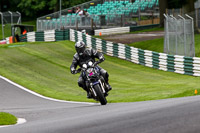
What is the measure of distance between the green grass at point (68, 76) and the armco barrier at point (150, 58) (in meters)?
0.41

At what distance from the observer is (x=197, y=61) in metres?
21.4

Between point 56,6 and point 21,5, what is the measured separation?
6.69 metres

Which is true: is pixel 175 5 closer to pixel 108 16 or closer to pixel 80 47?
pixel 108 16

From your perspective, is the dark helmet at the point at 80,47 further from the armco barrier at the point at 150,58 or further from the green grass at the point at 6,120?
the armco barrier at the point at 150,58

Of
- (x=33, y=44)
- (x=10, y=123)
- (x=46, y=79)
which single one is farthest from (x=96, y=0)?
(x=10, y=123)

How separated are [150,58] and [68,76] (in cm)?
532

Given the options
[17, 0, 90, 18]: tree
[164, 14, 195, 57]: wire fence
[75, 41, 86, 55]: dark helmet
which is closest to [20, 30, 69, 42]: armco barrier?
[164, 14, 195, 57]: wire fence

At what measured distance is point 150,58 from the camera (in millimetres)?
25641

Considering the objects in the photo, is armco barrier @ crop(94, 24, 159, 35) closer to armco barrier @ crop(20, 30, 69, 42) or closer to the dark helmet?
armco barrier @ crop(20, 30, 69, 42)

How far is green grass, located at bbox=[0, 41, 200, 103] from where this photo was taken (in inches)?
633

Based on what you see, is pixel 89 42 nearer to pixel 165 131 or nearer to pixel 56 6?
pixel 165 131

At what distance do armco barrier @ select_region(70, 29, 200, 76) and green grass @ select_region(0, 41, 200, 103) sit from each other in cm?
41

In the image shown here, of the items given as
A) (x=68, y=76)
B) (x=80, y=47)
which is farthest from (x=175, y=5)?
(x=80, y=47)

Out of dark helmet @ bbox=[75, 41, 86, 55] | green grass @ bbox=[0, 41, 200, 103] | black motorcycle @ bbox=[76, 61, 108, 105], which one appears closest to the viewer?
black motorcycle @ bbox=[76, 61, 108, 105]
